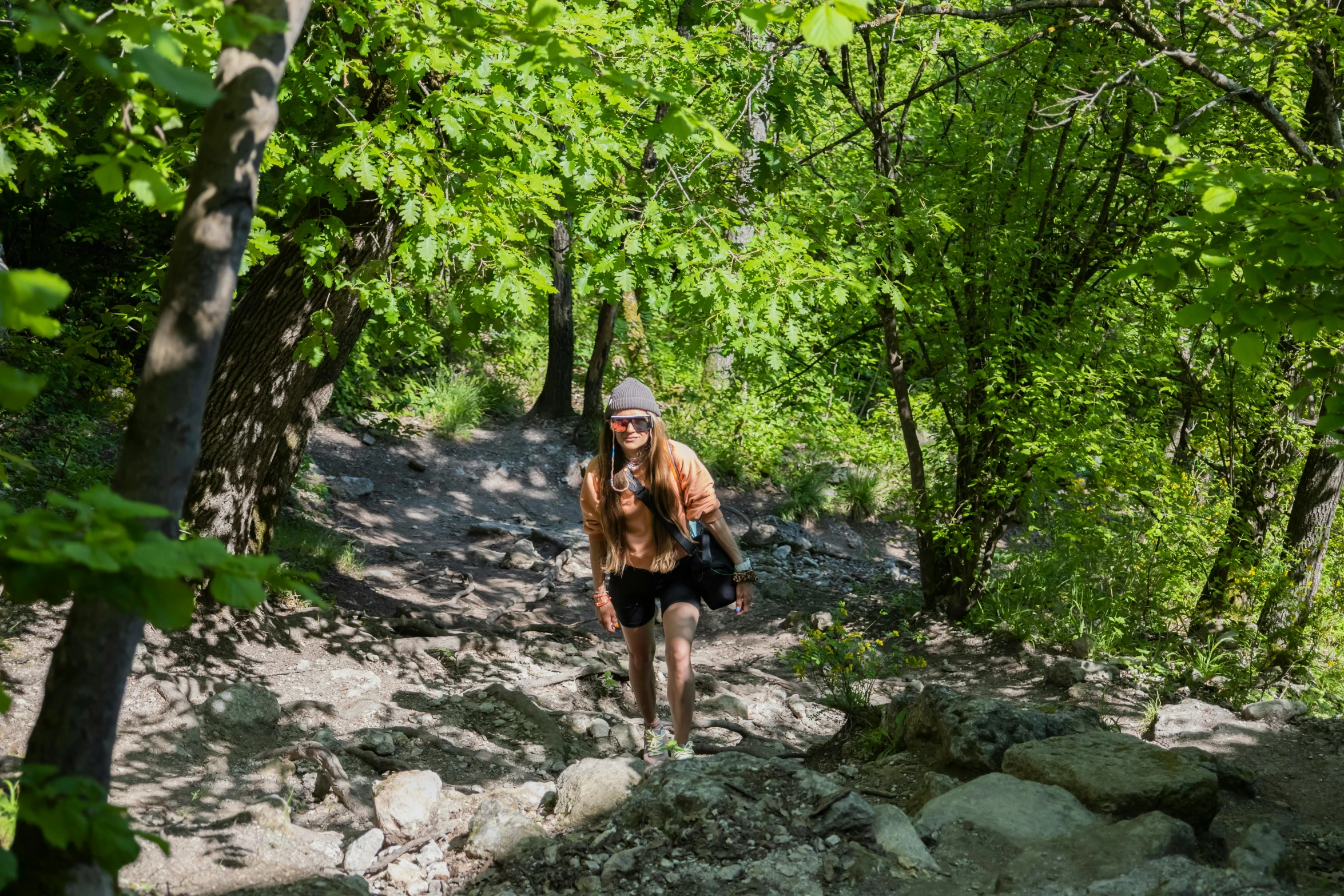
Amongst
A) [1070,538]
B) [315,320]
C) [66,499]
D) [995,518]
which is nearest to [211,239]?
[66,499]

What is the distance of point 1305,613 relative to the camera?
21.0ft

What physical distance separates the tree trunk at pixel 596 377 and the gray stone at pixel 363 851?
1068 cm

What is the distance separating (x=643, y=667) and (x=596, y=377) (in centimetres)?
1008

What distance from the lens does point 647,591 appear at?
448cm

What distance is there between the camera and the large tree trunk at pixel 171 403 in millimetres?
1727

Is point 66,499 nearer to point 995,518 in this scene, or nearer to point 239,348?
point 239,348

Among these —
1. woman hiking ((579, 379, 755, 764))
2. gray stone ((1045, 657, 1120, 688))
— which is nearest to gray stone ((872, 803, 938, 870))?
woman hiking ((579, 379, 755, 764))

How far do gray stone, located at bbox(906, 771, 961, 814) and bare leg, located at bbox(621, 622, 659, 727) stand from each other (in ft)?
4.17

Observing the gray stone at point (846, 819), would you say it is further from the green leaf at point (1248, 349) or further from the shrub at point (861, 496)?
the shrub at point (861, 496)

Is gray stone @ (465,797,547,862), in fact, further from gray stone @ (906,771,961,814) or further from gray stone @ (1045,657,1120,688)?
gray stone @ (1045,657,1120,688)

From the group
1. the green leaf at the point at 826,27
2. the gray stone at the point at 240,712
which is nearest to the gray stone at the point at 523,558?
the gray stone at the point at 240,712

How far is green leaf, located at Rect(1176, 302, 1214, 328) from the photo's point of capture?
2.93 m

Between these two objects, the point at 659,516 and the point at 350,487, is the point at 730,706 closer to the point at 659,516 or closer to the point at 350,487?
the point at 659,516

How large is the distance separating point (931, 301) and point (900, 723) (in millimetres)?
3291
